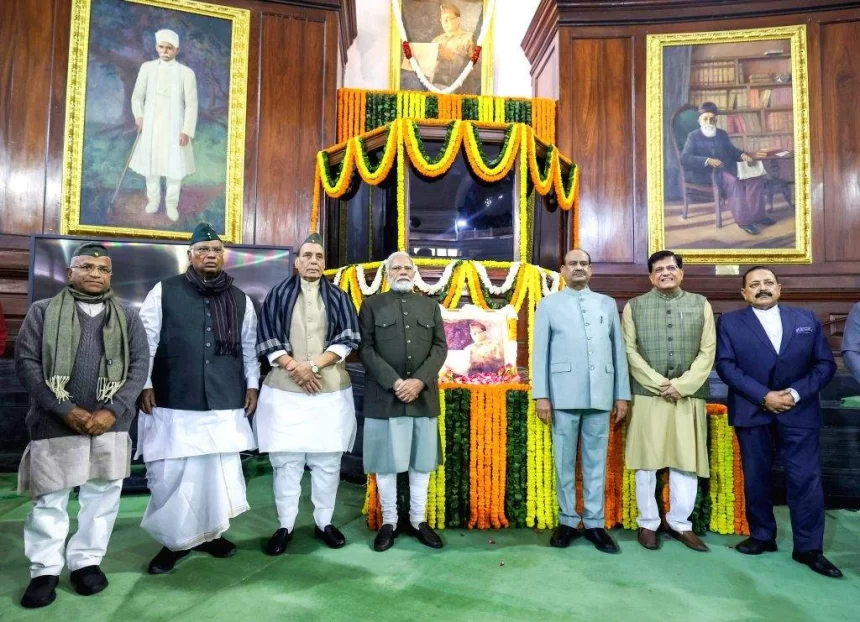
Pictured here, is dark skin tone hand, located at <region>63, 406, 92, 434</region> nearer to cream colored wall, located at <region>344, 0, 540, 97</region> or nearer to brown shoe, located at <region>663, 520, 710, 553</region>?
brown shoe, located at <region>663, 520, 710, 553</region>

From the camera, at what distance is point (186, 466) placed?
279 centimetres

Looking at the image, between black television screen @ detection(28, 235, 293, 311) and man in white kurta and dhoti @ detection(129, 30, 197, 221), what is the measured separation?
1548 mm

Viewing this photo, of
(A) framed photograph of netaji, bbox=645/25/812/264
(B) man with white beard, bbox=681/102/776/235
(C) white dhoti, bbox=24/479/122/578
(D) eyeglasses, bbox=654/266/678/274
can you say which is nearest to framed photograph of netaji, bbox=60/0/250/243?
(C) white dhoti, bbox=24/479/122/578

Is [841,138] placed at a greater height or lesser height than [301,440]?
greater

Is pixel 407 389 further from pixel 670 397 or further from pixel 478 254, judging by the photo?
pixel 478 254

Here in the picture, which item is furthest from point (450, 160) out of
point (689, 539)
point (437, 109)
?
point (689, 539)

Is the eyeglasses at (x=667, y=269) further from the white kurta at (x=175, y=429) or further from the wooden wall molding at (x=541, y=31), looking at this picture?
the wooden wall molding at (x=541, y=31)

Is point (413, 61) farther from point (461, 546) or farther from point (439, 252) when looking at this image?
point (461, 546)

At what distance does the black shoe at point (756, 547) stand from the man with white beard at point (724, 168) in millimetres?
4108

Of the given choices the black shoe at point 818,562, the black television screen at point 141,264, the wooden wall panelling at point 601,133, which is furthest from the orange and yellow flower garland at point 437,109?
the black shoe at point 818,562

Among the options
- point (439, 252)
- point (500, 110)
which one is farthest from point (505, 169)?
point (500, 110)

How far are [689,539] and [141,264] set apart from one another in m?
4.15

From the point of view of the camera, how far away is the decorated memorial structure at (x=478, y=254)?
3.42 meters

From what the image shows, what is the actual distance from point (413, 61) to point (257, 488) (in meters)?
5.74
